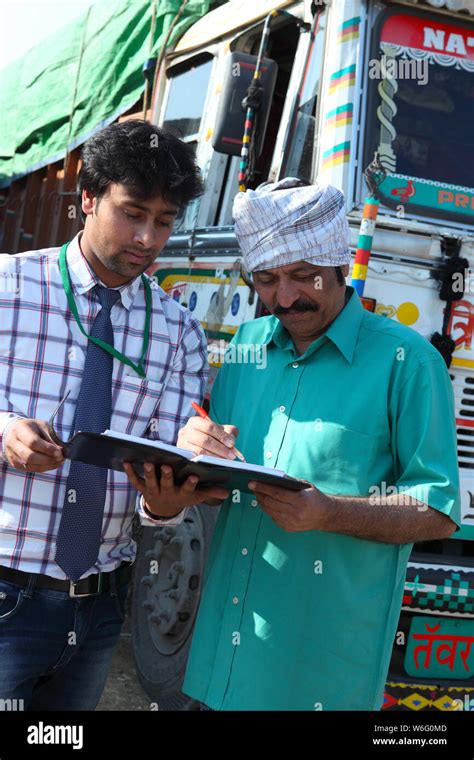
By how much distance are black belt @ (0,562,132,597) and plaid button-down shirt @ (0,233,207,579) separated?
0.06 ft

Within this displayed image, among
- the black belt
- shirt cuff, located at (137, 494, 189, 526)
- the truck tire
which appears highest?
shirt cuff, located at (137, 494, 189, 526)

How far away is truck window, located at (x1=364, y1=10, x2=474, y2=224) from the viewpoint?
354cm

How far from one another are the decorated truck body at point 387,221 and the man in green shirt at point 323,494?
104cm

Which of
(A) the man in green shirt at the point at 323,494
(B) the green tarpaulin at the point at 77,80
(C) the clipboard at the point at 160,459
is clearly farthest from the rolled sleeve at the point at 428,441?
(B) the green tarpaulin at the point at 77,80

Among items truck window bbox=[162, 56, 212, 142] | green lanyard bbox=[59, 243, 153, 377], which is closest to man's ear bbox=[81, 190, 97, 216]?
green lanyard bbox=[59, 243, 153, 377]

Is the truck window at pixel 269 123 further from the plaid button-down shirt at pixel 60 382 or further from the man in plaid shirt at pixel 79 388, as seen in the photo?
the plaid button-down shirt at pixel 60 382

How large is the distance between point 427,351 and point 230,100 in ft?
6.30

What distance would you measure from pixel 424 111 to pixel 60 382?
7.15 feet

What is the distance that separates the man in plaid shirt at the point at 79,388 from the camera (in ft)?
6.84

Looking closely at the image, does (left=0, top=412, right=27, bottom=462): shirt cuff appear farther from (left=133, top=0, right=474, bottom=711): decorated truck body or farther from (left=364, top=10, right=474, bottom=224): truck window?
(left=364, top=10, right=474, bottom=224): truck window

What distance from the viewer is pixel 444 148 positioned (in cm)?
362

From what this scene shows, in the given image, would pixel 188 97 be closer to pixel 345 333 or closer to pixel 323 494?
pixel 345 333

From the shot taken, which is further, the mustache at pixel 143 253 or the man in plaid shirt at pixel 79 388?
the mustache at pixel 143 253
